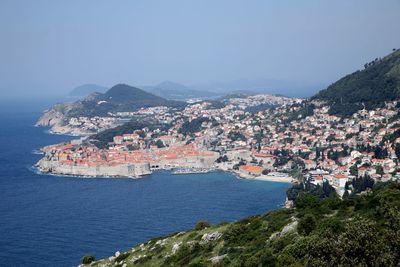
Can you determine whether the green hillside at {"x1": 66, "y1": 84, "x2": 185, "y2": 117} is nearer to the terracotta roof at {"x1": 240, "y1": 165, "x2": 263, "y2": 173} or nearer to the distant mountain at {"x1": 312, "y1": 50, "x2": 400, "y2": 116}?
the distant mountain at {"x1": 312, "y1": 50, "x2": 400, "y2": 116}

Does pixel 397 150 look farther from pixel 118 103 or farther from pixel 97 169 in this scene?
pixel 118 103

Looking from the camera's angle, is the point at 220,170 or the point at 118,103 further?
the point at 118,103

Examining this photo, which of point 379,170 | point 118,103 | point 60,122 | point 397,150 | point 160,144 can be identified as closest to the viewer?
point 379,170

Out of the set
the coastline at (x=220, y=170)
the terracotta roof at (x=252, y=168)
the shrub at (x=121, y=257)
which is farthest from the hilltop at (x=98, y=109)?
the shrub at (x=121, y=257)

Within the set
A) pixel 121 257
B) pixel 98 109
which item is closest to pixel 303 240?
pixel 121 257

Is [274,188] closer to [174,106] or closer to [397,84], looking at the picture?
[397,84]

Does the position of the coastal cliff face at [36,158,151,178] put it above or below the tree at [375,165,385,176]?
below

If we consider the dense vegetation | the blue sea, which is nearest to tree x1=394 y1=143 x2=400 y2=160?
the blue sea
